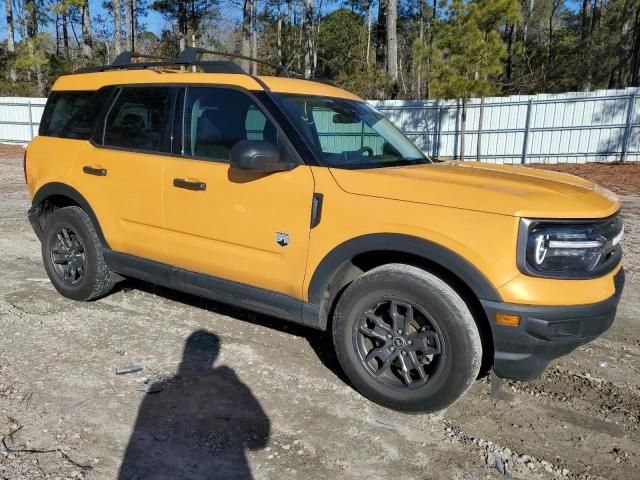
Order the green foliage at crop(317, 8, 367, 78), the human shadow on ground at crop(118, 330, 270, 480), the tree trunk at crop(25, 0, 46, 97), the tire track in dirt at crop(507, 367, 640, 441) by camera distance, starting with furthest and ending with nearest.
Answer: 1. the green foliage at crop(317, 8, 367, 78)
2. the tree trunk at crop(25, 0, 46, 97)
3. the tire track in dirt at crop(507, 367, 640, 441)
4. the human shadow on ground at crop(118, 330, 270, 480)

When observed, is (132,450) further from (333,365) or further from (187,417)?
(333,365)

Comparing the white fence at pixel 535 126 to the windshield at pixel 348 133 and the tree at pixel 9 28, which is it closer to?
the windshield at pixel 348 133

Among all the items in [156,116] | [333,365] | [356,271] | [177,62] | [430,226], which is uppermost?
[177,62]

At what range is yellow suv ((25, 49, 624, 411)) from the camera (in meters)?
2.84

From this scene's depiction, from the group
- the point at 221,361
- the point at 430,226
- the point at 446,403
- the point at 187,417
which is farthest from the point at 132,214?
the point at 446,403

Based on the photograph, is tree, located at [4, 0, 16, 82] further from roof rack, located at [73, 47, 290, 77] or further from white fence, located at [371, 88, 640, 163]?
roof rack, located at [73, 47, 290, 77]

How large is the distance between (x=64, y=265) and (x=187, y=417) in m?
2.55

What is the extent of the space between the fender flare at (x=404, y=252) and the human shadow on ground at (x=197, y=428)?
0.79 metres

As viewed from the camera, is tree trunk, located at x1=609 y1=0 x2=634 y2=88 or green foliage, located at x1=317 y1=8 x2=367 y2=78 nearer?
tree trunk, located at x1=609 y1=0 x2=634 y2=88

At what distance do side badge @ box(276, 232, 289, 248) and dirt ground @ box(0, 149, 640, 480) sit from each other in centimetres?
88

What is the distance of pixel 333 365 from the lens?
151 inches

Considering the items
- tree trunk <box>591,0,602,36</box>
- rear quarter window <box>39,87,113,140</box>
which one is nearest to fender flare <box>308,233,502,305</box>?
rear quarter window <box>39,87,113,140</box>

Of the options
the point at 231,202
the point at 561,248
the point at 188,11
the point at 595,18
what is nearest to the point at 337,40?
the point at 188,11

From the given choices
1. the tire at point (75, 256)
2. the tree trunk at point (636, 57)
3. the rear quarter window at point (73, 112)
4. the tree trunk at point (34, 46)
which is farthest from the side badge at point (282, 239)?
the tree trunk at point (636, 57)
